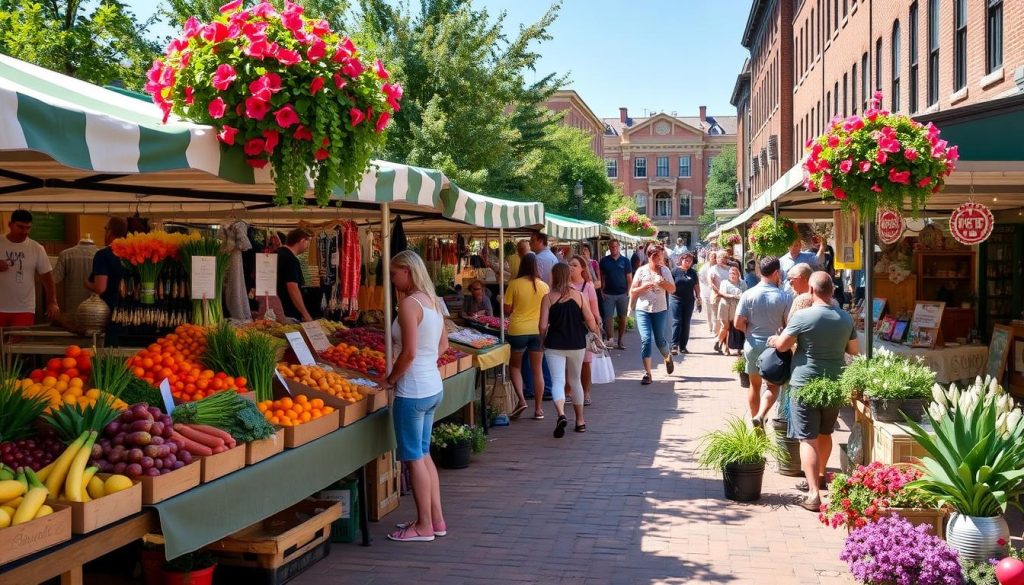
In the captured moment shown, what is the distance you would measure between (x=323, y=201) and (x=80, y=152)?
170 cm

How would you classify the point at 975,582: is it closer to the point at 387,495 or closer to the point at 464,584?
the point at 464,584

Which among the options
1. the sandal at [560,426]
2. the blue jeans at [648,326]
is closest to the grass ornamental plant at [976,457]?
the sandal at [560,426]

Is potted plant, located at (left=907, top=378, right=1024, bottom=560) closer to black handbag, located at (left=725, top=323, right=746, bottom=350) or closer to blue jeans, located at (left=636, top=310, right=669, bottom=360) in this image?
blue jeans, located at (left=636, top=310, right=669, bottom=360)

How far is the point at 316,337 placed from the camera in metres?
7.48

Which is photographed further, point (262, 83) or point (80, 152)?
point (262, 83)

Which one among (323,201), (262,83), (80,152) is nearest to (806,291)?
(323,201)

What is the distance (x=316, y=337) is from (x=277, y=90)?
314 cm

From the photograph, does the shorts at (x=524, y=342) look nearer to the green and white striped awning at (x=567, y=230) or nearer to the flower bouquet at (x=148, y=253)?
the green and white striped awning at (x=567, y=230)

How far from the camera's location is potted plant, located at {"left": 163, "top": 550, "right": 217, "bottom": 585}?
16.1 feet

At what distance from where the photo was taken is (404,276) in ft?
19.6

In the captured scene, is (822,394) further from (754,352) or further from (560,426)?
(560,426)

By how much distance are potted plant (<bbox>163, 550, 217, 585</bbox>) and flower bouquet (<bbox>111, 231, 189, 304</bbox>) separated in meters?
2.31

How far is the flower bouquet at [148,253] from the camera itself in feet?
21.3

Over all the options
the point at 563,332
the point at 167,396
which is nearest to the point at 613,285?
the point at 563,332
